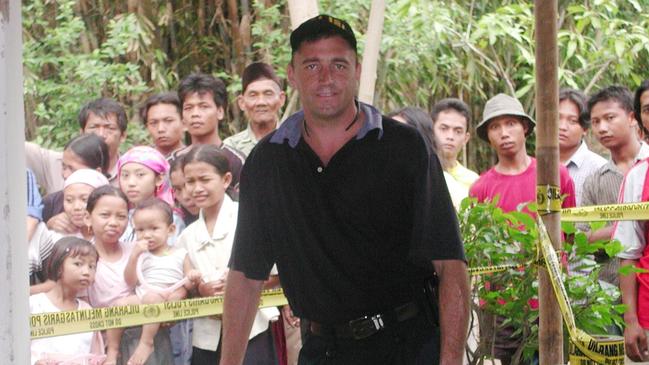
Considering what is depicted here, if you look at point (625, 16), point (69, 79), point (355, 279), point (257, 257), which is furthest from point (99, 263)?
point (625, 16)

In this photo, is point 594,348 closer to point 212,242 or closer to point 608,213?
point 608,213

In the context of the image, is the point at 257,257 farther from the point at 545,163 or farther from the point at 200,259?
the point at 200,259

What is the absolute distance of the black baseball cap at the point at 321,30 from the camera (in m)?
3.67

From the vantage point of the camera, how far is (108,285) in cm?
560

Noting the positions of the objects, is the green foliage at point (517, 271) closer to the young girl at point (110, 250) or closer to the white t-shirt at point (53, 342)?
the young girl at point (110, 250)

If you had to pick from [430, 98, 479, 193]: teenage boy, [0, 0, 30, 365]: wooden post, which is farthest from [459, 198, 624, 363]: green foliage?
[0, 0, 30, 365]: wooden post

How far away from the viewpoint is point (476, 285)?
5.21m

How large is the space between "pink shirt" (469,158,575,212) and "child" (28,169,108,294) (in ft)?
7.92

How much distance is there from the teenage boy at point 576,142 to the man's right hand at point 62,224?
3423mm

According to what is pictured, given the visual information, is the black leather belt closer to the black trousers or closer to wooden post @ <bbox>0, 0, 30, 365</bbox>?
the black trousers

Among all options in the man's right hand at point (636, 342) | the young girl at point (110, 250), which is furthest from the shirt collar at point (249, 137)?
the man's right hand at point (636, 342)

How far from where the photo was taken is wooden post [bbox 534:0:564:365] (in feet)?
14.6

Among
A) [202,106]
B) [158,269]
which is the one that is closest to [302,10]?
[202,106]

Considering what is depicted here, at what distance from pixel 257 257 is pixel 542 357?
1.57 m
